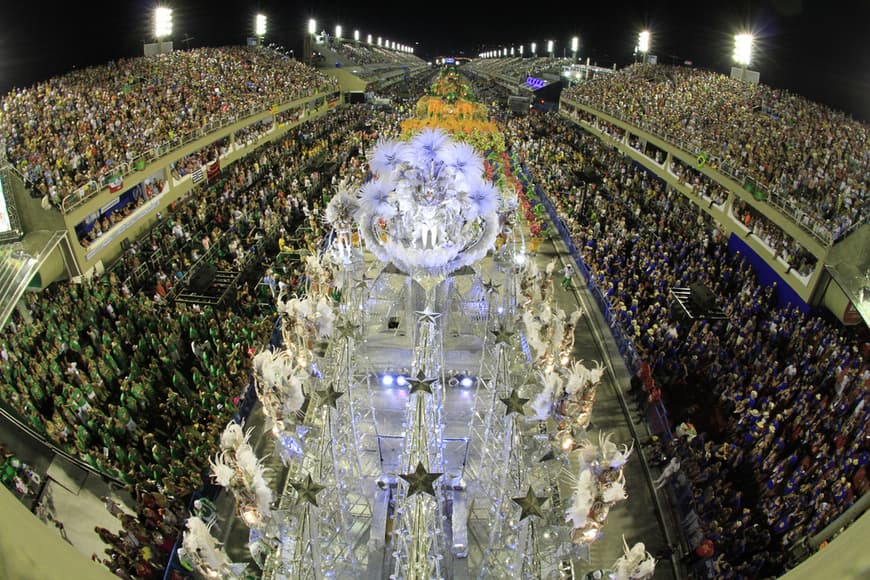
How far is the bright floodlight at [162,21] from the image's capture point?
165 feet

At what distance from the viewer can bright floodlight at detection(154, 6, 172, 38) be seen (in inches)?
1977

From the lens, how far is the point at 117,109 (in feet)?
109

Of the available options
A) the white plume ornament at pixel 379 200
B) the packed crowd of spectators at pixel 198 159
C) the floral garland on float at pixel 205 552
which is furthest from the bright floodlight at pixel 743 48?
the floral garland on float at pixel 205 552

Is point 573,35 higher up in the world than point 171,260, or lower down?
higher up

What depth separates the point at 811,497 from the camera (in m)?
12.3

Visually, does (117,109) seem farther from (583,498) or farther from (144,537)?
(583,498)

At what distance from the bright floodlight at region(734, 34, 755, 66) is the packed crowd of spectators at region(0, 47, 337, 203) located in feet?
137

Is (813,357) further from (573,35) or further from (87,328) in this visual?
(573,35)

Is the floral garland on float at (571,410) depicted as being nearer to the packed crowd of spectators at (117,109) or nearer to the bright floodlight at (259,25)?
the packed crowd of spectators at (117,109)

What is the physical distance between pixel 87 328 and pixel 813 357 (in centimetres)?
→ 2371

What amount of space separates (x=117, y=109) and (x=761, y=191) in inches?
1435

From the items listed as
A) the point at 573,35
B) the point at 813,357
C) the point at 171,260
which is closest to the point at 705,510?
the point at 813,357

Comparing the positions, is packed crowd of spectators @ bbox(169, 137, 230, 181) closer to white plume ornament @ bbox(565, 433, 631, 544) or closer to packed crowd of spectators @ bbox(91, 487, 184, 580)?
packed crowd of spectators @ bbox(91, 487, 184, 580)

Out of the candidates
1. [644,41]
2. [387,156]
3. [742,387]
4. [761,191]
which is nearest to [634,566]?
[742,387]
